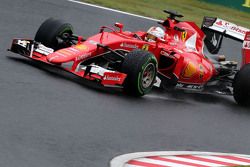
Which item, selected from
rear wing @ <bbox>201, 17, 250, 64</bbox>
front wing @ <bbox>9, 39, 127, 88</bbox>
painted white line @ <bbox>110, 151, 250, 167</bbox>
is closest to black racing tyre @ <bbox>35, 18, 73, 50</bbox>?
front wing @ <bbox>9, 39, 127, 88</bbox>

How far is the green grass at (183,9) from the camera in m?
19.2

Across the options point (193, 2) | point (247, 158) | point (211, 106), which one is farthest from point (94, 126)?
point (193, 2)

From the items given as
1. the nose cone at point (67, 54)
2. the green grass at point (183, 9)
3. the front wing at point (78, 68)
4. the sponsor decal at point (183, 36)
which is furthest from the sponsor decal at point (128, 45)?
the green grass at point (183, 9)

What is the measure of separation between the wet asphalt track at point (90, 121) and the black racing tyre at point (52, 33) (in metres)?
0.49

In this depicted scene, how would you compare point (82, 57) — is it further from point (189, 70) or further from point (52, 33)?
point (189, 70)

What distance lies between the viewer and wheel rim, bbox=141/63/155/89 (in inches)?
424

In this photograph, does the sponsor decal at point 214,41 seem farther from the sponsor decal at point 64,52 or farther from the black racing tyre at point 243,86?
the sponsor decal at point 64,52

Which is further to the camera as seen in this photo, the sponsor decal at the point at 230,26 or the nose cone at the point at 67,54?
the sponsor decal at the point at 230,26

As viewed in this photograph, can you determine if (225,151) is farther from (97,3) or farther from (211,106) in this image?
(97,3)

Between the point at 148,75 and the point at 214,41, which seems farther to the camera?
the point at 214,41

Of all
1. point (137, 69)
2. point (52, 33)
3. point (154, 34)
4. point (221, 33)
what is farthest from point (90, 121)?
point (221, 33)

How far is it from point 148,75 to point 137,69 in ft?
1.54

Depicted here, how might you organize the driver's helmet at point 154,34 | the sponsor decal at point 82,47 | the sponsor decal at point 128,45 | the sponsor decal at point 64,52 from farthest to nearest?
1. the driver's helmet at point 154,34
2. the sponsor decal at point 128,45
3. the sponsor decal at point 82,47
4. the sponsor decal at point 64,52

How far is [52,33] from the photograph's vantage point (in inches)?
460
